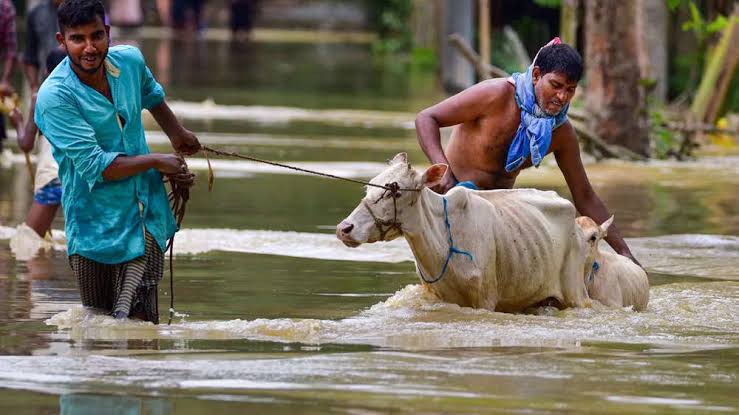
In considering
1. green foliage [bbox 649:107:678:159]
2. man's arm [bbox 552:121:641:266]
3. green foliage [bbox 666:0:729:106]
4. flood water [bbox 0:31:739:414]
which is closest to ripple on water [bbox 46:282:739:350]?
flood water [bbox 0:31:739:414]

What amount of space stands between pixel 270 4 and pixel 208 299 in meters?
56.5

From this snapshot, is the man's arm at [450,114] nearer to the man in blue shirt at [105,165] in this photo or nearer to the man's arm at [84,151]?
the man in blue shirt at [105,165]

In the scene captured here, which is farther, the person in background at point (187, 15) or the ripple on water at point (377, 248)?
the person in background at point (187, 15)

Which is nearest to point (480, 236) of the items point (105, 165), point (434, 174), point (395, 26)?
point (434, 174)

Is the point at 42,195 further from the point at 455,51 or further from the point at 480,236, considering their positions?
the point at 455,51

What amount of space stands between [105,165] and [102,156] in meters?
0.04

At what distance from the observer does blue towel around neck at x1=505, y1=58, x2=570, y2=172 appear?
27.4 feet

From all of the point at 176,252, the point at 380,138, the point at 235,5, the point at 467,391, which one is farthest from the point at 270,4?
the point at 467,391

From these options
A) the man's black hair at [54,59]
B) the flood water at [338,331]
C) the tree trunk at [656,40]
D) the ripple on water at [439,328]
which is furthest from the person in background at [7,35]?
the tree trunk at [656,40]

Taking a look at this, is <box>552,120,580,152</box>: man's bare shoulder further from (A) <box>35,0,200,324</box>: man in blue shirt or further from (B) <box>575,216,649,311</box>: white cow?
(A) <box>35,0,200,324</box>: man in blue shirt

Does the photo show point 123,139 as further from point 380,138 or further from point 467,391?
point 380,138

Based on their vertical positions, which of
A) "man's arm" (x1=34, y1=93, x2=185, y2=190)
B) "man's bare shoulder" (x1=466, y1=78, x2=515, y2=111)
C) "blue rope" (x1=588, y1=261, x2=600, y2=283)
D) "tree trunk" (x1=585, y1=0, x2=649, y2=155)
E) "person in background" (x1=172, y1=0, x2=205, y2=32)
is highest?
"man's arm" (x1=34, y1=93, x2=185, y2=190)

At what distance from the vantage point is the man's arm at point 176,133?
7684 millimetres

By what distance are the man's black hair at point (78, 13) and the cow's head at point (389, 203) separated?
56.0 inches
